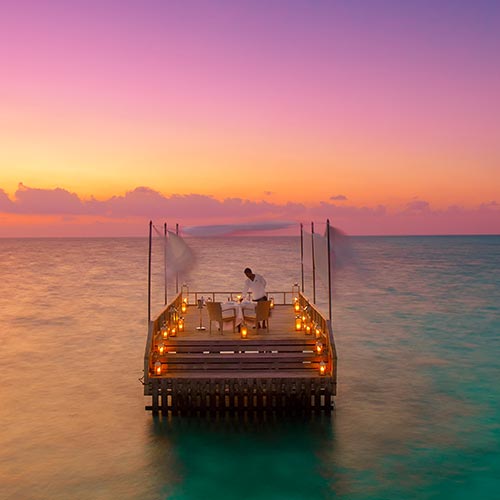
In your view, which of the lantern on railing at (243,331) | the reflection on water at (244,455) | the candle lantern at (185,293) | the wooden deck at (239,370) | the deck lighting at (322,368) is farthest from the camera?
the candle lantern at (185,293)

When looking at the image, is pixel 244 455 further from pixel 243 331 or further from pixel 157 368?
pixel 243 331

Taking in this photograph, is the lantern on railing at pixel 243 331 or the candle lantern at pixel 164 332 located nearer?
the candle lantern at pixel 164 332

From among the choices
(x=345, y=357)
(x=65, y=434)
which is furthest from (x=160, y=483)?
(x=345, y=357)

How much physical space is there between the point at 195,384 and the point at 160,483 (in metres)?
2.88

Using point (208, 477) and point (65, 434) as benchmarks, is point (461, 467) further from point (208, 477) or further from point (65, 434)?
point (65, 434)

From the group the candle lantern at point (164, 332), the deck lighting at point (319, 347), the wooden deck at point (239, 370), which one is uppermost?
the candle lantern at point (164, 332)

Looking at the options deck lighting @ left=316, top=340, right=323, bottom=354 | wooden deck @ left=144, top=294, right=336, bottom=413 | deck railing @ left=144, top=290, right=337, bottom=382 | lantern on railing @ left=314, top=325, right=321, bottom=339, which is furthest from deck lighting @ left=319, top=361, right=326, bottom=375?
lantern on railing @ left=314, top=325, right=321, bottom=339

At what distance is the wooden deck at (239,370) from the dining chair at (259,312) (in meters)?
0.85

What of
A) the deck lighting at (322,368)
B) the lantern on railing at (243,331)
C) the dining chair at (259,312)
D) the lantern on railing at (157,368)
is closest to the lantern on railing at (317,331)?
the deck lighting at (322,368)

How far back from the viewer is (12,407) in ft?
64.9

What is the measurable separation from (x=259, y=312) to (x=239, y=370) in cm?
231

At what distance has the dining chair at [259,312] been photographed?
17.7 m

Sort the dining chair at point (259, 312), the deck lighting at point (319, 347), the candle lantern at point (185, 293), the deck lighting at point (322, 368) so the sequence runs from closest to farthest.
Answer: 1. the deck lighting at point (322, 368)
2. the deck lighting at point (319, 347)
3. the dining chair at point (259, 312)
4. the candle lantern at point (185, 293)

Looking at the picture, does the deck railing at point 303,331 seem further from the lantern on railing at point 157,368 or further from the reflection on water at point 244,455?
the reflection on water at point 244,455
